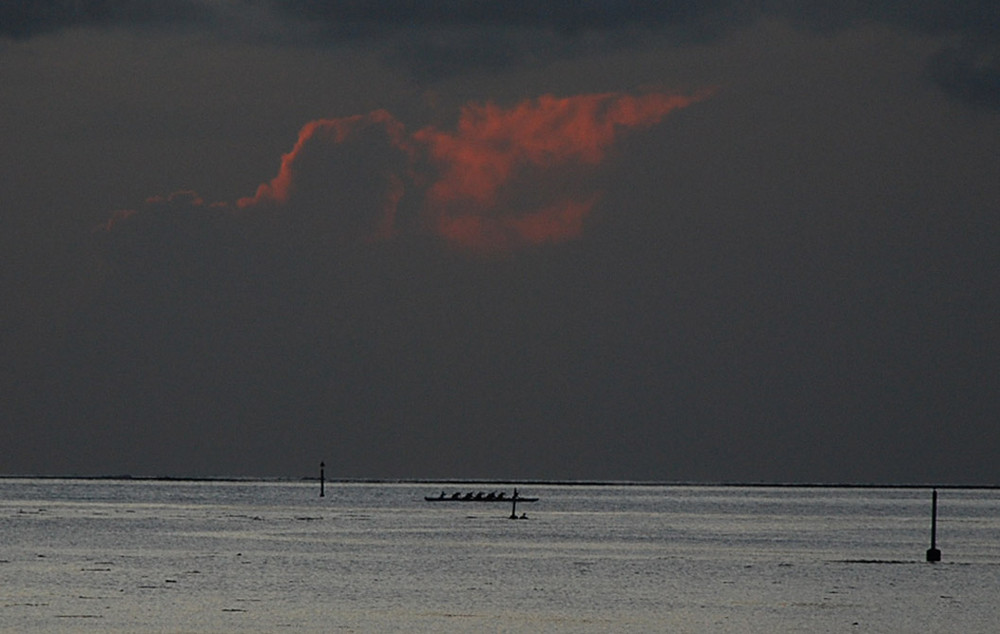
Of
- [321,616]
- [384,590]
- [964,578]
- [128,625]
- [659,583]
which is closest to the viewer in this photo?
[128,625]

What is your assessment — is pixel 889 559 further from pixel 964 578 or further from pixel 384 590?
pixel 384 590

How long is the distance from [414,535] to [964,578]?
4848 centimetres

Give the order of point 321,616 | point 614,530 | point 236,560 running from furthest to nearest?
point 614,530 → point 236,560 → point 321,616

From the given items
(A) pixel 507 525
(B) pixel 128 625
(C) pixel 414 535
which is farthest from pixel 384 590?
(A) pixel 507 525

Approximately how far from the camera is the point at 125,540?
4163 inches

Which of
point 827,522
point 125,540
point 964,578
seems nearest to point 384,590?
point 964,578

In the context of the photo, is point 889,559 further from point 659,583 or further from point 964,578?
point 659,583

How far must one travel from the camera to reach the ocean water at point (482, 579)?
54438mm

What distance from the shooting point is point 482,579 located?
73.1 meters

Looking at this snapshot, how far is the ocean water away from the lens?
54438 millimetres

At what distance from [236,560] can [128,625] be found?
33.8 meters

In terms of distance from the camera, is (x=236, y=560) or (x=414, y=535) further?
(x=414, y=535)

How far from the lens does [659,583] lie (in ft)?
237

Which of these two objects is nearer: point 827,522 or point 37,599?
point 37,599
